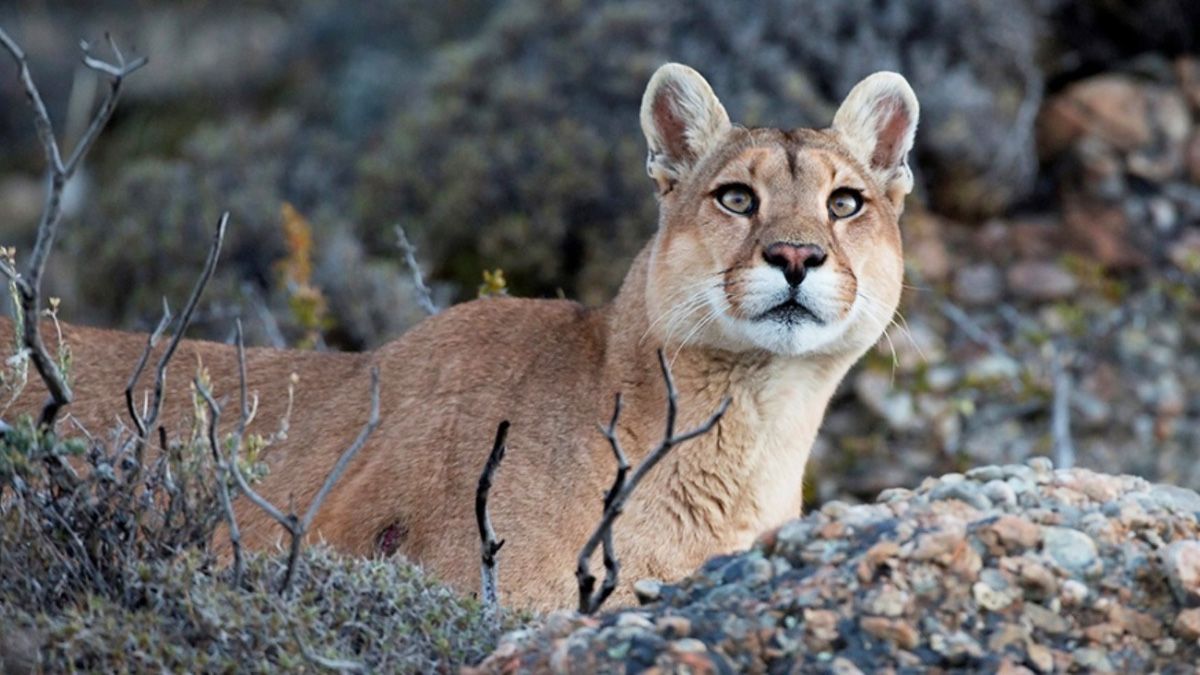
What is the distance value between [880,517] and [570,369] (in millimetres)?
2349

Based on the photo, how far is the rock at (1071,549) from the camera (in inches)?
172

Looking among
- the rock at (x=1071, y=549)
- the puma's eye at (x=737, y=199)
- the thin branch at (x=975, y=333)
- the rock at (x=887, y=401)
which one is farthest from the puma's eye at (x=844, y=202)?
the rock at (x=887, y=401)

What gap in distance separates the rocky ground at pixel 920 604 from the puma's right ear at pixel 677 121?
2821 millimetres

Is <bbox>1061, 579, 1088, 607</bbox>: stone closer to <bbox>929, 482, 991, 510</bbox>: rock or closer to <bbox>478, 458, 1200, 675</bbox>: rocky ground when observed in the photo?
<bbox>478, 458, 1200, 675</bbox>: rocky ground

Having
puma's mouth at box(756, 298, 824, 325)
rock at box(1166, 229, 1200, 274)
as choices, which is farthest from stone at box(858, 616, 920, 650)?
A: rock at box(1166, 229, 1200, 274)

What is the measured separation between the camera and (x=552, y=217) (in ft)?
41.4

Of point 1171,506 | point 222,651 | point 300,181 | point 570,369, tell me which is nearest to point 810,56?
point 300,181

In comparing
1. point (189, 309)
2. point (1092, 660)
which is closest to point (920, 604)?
point (1092, 660)

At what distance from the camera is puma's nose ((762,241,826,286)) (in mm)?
6152

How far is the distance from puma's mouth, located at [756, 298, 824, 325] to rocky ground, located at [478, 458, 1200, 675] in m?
1.64

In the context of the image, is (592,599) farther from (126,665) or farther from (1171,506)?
(1171,506)

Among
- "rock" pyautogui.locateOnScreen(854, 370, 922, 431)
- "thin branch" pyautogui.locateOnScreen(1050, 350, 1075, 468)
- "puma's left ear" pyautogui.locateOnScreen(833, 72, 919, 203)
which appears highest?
"puma's left ear" pyautogui.locateOnScreen(833, 72, 919, 203)

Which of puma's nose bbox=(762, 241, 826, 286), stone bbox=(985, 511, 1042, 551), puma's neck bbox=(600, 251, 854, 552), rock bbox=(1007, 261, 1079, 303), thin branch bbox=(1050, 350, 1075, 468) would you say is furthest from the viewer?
rock bbox=(1007, 261, 1079, 303)

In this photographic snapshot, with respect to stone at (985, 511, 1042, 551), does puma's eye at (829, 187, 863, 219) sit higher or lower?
higher
